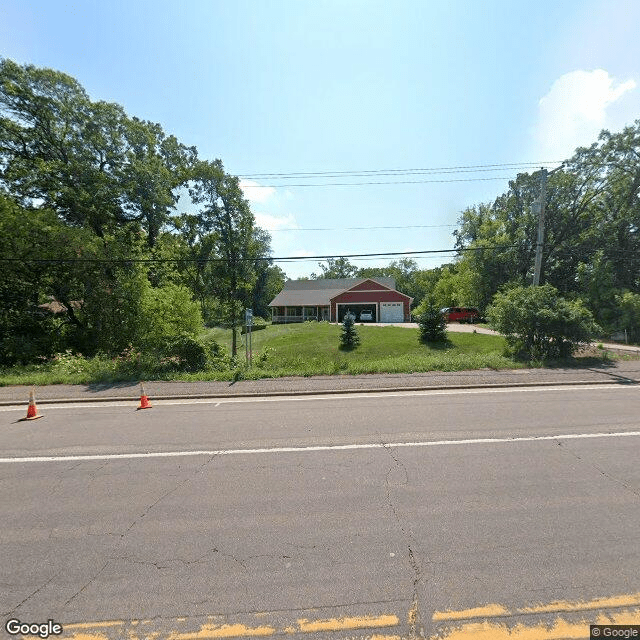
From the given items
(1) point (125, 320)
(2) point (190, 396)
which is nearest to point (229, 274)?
(1) point (125, 320)

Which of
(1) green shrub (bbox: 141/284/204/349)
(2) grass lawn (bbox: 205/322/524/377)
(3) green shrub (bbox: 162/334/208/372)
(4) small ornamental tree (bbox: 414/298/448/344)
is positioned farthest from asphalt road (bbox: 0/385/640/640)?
(4) small ornamental tree (bbox: 414/298/448/344)

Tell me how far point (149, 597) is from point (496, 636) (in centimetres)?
266

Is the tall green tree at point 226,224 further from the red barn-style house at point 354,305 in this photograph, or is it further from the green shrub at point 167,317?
the red barn-style house at point 354,305

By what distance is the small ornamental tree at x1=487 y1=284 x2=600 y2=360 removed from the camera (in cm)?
1304

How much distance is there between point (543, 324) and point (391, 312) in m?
28.6

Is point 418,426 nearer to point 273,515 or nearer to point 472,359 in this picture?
point 273,515

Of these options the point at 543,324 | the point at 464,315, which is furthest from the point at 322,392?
the point at 464,315

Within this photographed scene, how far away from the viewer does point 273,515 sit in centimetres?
369

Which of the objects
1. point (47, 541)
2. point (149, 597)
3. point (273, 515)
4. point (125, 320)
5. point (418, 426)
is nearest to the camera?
point (149, 597)

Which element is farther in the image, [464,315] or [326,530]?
[464,315]

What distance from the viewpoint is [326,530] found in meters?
3.39

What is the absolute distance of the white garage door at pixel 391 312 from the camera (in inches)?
1641

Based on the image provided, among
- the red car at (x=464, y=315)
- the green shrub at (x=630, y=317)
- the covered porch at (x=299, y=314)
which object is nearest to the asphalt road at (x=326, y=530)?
the green shrub at (x=630, y=317)

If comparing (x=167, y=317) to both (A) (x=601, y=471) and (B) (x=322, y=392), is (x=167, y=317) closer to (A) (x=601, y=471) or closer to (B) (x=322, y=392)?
(B) (x=322, y=392)
